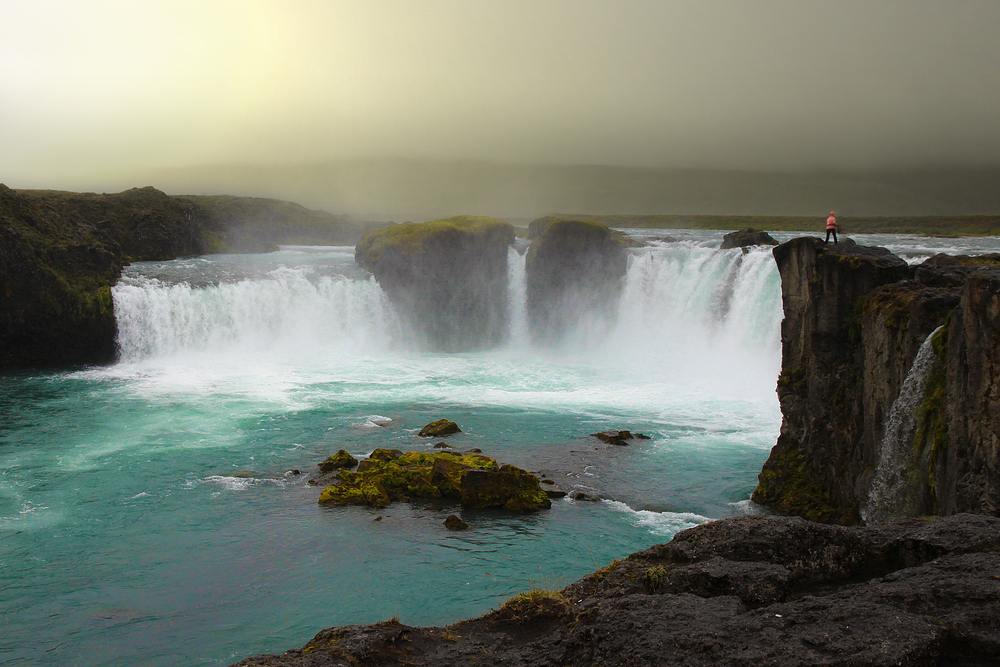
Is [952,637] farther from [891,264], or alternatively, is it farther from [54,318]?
[54,318]

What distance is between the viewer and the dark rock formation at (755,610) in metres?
4.49

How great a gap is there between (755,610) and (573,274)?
1520 inches

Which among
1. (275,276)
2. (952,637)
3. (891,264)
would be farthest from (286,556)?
(275,276)

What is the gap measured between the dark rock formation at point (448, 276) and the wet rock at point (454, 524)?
2792 cm

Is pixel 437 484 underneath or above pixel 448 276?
underneath

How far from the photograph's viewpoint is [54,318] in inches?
1387

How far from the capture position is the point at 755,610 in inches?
201

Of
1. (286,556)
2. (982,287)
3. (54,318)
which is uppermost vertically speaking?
(982,287)

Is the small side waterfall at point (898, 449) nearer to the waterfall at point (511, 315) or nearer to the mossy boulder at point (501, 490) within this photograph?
the mossy boulder at point (501, 490)

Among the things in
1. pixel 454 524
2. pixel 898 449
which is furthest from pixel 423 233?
pixel 898 449

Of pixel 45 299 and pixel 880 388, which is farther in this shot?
pixel 45 299

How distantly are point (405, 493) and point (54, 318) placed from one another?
26706mm

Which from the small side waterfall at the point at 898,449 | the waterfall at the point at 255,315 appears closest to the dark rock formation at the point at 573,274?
the waterfall at the point at 255,315

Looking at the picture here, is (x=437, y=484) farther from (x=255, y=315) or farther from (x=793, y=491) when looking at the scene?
(x=255, y=315)
